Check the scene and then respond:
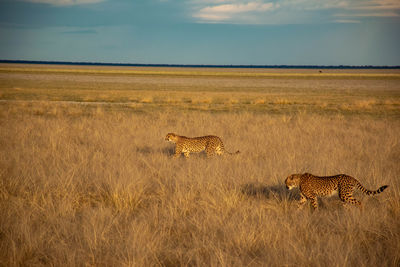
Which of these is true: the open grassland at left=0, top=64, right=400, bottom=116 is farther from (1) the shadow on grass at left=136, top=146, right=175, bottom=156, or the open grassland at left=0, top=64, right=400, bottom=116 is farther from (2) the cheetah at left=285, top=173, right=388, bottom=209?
(2) the cheetah at left=285, top=173, right=388, bottom=209

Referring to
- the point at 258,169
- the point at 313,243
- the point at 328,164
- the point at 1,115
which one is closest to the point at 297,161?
the point at 328,164

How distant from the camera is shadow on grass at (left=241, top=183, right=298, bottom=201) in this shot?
6054mm

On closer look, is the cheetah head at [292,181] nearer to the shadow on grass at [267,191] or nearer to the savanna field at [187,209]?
the savanna field at [187,209]

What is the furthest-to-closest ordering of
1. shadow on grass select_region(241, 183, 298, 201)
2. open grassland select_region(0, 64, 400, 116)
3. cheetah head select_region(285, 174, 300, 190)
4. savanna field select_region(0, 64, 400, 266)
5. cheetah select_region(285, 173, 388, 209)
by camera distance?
open grassland select_region(0, 64, 400, 116), shadow on grass select_region(241, 183, 298, 201), cheetah head select_region(285, 174, 300, 190), cheetah select_region(285, 173, 388, 209), savanna field select_region(0, 64, 400, 266)

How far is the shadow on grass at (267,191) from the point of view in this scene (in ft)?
19.9

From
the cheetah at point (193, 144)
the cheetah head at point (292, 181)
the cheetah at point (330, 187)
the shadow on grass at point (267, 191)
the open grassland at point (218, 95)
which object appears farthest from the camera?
the open grassland at point (218, 95)

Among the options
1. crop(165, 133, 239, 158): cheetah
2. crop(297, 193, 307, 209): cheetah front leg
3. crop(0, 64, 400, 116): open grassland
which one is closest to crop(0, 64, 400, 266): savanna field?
crop(297, 193, 307, 209): cheetah front leg

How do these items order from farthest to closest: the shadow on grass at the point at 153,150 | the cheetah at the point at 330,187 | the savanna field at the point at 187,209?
the shadow on grass at the point at 153,150, the cheetah at the point at 330,187, the savanna field at the point at 187,209

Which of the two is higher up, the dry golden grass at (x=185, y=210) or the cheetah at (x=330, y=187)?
the cheetah at (x=330, y=187)

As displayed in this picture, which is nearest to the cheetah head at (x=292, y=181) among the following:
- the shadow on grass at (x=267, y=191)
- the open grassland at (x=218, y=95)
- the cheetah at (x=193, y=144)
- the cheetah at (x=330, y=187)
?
the cheetah at (x=330, y=187)

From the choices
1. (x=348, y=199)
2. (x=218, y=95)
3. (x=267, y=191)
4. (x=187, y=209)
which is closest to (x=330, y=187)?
(x=348, y=199)

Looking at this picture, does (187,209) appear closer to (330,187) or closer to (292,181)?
(292,181)

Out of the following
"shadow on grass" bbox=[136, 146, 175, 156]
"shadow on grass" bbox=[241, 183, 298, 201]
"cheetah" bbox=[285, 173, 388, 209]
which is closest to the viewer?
"cheetah" bbox=[285, 173, 388, 209]

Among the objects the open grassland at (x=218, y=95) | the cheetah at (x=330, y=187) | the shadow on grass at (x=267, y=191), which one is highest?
the cheetah at (x=330, y=187)
